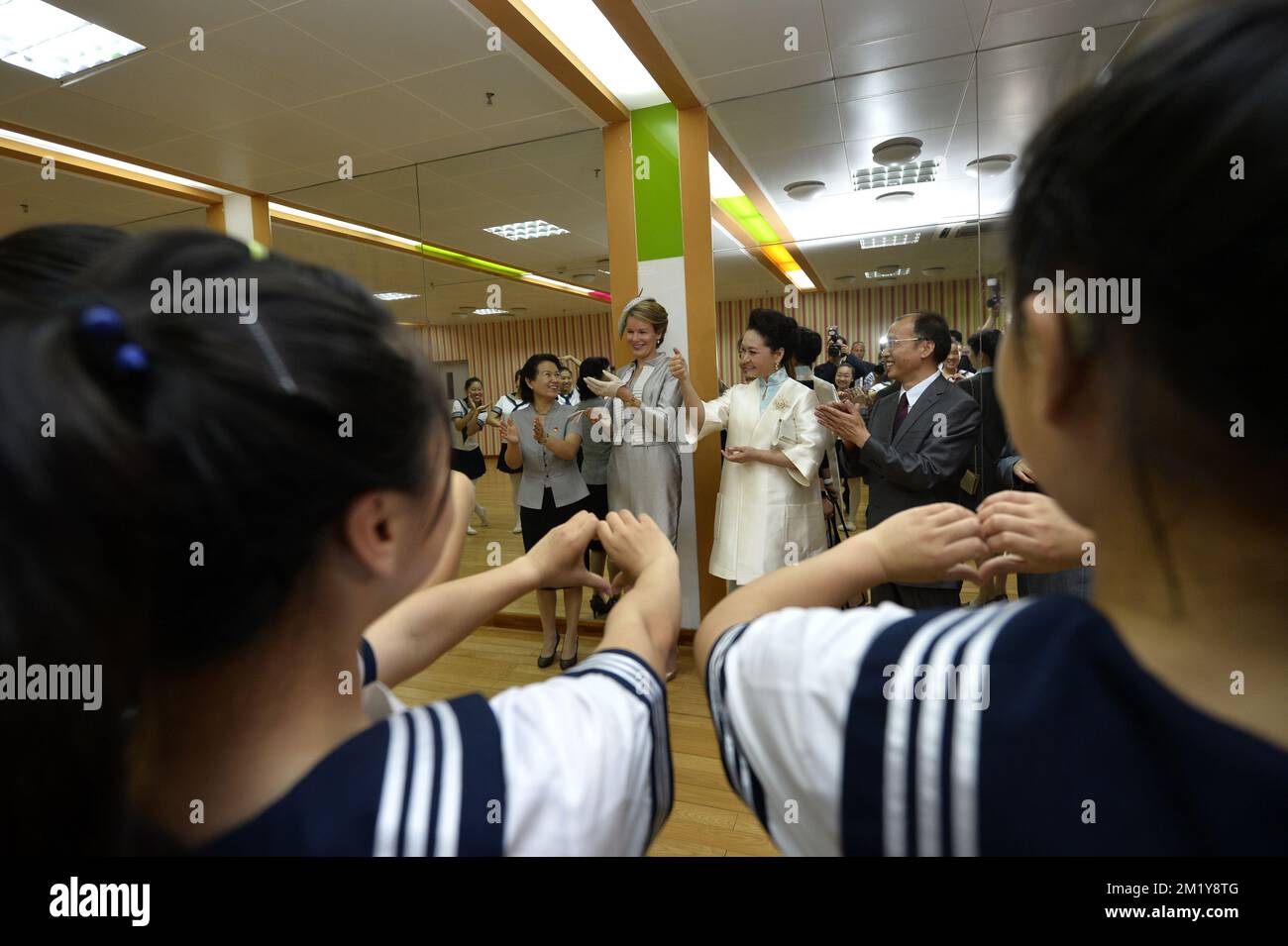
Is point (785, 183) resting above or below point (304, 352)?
above

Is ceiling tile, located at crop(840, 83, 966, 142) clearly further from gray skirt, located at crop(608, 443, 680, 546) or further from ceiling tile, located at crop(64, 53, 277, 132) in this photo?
ceiling tile, located at crop(64, 53, 277, 132)

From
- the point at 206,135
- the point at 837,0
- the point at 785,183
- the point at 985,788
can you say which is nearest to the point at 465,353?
the point at 206,135

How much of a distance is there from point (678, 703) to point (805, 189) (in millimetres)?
2967

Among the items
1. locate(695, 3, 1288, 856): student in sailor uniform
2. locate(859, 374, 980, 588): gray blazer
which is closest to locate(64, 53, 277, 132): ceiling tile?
locate(859, 374, 980, 588): gray blazer

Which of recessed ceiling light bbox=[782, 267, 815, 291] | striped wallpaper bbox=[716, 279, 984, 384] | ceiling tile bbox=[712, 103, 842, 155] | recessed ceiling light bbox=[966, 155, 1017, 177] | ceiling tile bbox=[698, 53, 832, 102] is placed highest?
ceiling tile bbox=[698, 53, 832, 102]

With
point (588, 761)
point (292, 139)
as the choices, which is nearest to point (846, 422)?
point (588, 761)

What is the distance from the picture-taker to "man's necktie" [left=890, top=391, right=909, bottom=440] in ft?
7.92

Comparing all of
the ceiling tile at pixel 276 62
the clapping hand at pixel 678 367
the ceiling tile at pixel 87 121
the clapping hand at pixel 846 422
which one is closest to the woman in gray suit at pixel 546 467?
the clapping hand at pixel 678 367

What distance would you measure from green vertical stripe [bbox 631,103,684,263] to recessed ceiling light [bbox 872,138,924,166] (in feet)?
3.51

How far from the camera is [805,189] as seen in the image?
373 centimetres

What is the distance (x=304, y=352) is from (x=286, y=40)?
2.93 meters

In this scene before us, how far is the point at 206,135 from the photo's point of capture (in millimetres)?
3271

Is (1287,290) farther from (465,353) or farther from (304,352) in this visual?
(465,353)

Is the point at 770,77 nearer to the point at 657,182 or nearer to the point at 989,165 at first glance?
the point at 657,182
